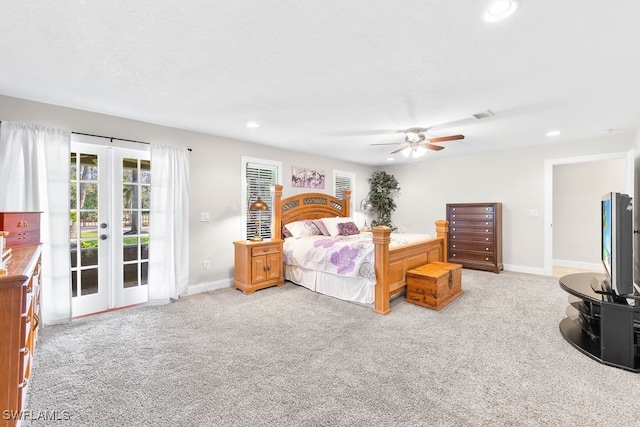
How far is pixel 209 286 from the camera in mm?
4203

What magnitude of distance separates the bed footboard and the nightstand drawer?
1.74m

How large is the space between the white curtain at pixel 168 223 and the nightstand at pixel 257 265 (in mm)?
758

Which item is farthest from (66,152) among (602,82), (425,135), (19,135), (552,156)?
(552,156)

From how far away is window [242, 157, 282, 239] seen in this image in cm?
466

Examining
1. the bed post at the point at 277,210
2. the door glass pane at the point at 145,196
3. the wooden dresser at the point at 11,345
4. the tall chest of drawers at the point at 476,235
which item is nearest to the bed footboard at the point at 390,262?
the tall chest of drawers at the point at 476,235

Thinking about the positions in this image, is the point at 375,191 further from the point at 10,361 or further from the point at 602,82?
the point at 10,361

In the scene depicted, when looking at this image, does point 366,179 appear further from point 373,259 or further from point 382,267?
point 382,267

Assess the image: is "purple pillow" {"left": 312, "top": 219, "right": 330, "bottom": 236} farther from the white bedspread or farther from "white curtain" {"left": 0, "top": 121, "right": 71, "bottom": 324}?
"white curtain" {"left": 0, "top": 121, "right": 71, "bottom": 324}

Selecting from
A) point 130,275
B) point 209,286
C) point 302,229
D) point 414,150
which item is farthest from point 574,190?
point 130,275

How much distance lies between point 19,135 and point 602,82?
561 cm

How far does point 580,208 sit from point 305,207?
558 cm

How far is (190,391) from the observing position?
1.90 metres

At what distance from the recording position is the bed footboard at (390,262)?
129 inches

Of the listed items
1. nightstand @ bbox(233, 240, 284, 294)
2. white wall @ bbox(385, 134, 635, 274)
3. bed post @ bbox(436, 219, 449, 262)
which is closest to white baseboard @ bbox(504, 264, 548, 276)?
white wall @ bbox(385, 134, 635, 274)
